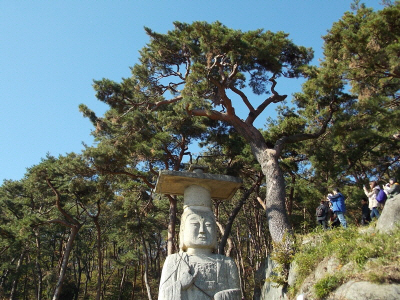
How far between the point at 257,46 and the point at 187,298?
7477 mm

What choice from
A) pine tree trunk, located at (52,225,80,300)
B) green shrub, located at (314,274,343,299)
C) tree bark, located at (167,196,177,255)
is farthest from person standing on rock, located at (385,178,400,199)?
pine tree trunk, located at (52,225,80,300)

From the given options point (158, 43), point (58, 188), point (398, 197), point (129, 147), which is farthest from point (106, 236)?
point (398, 197)

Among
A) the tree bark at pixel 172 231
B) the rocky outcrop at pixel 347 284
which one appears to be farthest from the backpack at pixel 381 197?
the tree bark at pixel 172 231

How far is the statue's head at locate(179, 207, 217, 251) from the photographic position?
727cm

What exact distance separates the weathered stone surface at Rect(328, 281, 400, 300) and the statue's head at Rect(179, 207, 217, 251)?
2697 millimetres

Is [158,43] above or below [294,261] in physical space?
above

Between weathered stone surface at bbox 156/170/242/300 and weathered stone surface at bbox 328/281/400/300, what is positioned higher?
weathered stone surface at bbox 156/170/242/300

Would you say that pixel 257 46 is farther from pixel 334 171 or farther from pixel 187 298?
pixel 187 298

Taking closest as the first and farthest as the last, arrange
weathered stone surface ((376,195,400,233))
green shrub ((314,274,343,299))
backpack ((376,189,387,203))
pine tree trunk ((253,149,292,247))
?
green shrub ((314,274,343,299)), weathered stone surface ((376,195,400,233)), pine tree trunk ((253,149,292,247)), backpack ((376,189,387,203))

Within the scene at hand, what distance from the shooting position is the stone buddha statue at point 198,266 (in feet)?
21.8

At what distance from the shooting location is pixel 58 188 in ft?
50.4

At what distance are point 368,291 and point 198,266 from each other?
3.12 m

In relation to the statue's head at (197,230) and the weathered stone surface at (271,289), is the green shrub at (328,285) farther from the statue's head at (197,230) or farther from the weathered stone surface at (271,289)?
the statue's head at (197,230)

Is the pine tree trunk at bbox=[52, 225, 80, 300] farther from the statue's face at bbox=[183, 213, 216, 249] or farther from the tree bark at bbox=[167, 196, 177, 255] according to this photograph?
the statue's face at bbox=[183, 213, 216, 249]
